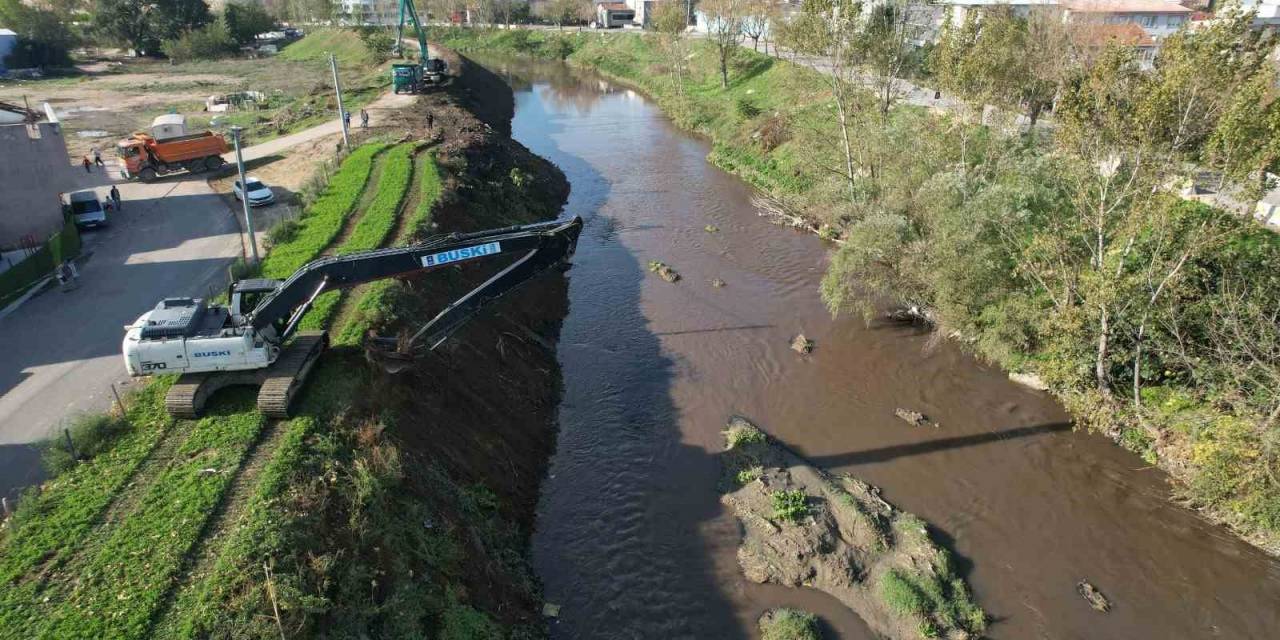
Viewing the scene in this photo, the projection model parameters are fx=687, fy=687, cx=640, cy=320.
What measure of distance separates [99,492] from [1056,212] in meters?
28.9

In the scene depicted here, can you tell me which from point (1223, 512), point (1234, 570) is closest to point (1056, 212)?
point (1223, 512)

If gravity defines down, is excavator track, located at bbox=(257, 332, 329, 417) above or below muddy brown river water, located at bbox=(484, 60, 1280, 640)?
above

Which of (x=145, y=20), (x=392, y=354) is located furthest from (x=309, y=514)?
(x=145, y=20)

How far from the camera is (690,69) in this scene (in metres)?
77.5

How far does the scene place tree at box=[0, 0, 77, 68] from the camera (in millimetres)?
78500

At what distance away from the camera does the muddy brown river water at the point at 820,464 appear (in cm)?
1645

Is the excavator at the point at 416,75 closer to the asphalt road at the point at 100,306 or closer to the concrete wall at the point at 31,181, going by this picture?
the asphalt road at the point at 100,306

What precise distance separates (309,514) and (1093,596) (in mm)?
18204

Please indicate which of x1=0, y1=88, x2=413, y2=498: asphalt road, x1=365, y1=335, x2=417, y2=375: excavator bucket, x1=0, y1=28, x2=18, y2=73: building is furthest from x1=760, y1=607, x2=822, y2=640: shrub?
x1=0, y1=28, x2=18, y2=73: building

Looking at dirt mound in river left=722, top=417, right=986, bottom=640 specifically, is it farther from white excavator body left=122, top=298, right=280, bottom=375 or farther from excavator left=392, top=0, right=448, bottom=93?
excavator left=392, top=0, right=448, bottom=93

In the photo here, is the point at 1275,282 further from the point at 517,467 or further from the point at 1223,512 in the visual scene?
the point at 517,467

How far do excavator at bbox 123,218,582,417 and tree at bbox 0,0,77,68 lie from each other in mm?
88820

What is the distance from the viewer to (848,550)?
57.5ft

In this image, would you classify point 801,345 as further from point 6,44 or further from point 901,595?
point 6,44
